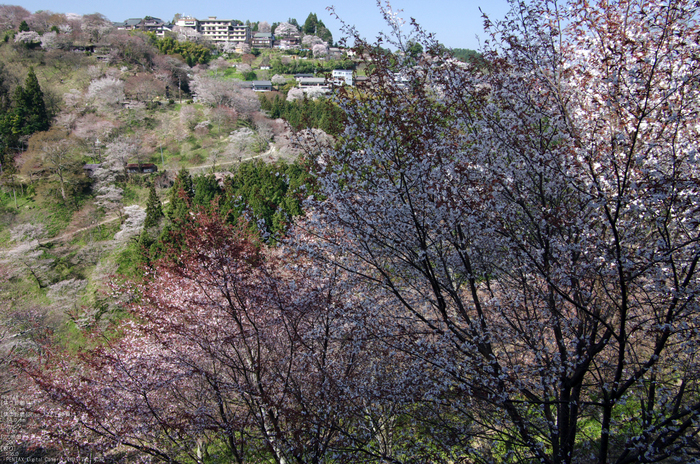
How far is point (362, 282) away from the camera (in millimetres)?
4645

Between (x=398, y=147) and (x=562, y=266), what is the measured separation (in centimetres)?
198

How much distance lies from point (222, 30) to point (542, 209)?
9466cm

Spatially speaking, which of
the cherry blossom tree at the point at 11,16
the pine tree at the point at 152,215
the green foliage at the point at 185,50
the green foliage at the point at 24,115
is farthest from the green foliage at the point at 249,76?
the pine tree at the point at 152,215

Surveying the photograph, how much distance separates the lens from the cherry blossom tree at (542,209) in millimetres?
3381

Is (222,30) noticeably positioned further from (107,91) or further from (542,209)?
(542,209)

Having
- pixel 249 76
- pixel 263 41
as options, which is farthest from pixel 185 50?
pixel 263 41

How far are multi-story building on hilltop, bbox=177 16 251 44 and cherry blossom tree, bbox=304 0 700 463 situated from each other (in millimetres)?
87120

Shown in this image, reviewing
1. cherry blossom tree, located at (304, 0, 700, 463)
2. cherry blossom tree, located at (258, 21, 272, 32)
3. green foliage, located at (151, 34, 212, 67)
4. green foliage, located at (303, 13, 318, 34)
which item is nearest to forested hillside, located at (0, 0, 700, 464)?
cherry blossom tree, located at (304, 0, 700, 463)

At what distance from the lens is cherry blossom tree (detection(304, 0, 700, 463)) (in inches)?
133

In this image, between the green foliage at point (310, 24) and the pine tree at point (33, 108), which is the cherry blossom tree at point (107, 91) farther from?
the green foliage at point (310, 24)

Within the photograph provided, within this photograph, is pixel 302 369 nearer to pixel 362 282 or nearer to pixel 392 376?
pixel 392 376

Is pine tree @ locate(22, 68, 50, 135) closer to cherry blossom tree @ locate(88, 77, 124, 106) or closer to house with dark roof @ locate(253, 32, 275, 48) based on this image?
cherry blossom tree @ locate(88, 77, 124, 106)

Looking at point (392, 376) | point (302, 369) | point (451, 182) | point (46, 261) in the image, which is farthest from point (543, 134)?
point (46, 261)

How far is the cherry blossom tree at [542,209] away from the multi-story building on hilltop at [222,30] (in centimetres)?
8712
